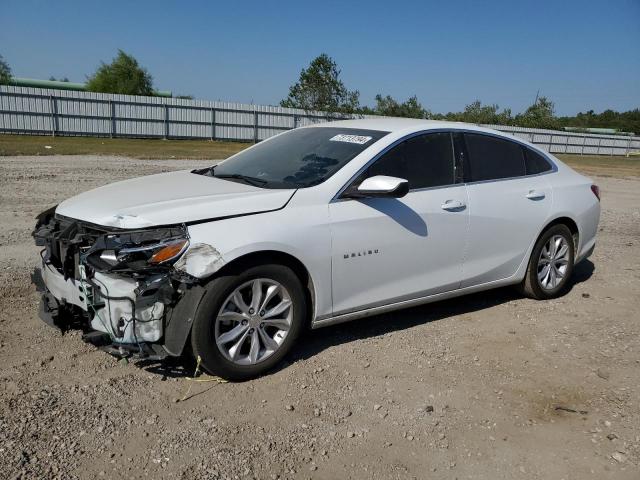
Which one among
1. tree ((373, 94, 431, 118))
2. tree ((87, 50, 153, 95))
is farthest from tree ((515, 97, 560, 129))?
tree ((87, 50, 153, 95))

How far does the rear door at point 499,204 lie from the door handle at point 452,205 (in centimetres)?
12

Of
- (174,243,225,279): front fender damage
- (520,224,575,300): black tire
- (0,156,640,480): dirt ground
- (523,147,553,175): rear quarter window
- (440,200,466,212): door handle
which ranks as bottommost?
(0,156,640,480): dirt ground

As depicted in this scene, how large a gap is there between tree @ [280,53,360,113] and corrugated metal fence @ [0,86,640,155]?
1050mm

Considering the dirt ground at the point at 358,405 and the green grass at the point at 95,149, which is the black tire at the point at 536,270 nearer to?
the dirt ground at the point at 358,405

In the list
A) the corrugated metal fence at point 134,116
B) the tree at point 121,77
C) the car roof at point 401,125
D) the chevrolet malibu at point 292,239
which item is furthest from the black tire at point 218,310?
the tree at point 121,77

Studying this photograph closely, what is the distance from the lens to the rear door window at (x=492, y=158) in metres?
5.08

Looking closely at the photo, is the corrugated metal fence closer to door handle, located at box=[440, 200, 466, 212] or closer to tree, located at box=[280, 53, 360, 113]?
tree, located at box=[280, 53, 360, 113]

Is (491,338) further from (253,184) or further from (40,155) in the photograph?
(40,155)

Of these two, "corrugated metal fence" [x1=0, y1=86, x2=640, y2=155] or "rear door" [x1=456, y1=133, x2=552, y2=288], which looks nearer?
"rear door" [x1=456, y1=133, x2=552, y2=288]

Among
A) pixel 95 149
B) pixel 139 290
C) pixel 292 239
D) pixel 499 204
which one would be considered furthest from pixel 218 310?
pixel 95 149

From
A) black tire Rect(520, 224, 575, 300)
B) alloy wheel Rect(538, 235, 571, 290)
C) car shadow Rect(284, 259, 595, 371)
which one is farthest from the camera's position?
alloy wheel Rect(538, 235, 571, 290)

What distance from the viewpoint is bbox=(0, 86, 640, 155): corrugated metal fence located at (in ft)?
98.3

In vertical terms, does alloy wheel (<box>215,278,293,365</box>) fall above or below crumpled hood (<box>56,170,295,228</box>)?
below

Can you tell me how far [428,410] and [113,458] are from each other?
1.86 m
